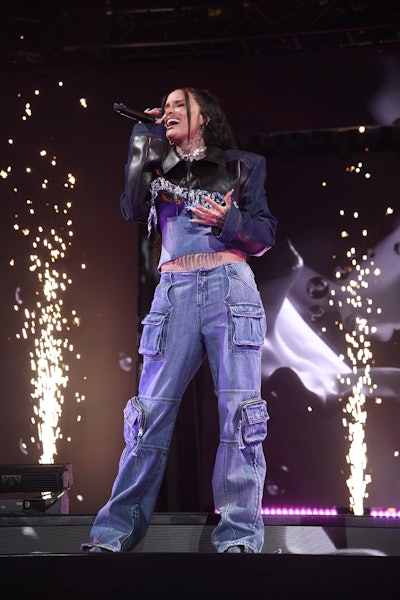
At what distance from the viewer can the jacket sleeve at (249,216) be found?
93.0 inches

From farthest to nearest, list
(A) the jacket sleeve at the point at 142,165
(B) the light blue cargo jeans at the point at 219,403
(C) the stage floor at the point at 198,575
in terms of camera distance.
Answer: (A) the jacket sleeve at the point at 142,165 → (B) the light blue cargo jeans at the point at 219,403 → (C) the stage floor at the point at 198,575

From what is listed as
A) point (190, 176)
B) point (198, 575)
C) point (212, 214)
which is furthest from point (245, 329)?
point (198, 575)

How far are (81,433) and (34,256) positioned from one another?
1.18 m

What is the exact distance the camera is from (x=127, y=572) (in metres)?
1.43

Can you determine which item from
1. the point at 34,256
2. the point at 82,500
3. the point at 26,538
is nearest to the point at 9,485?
the point at 26,538

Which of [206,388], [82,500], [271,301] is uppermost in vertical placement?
[271,301]

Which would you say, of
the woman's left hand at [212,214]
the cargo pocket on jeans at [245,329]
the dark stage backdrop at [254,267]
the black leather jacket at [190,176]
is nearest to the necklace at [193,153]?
the black leather jacket at [190,176]

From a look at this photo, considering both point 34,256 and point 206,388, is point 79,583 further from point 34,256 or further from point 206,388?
point 34,256

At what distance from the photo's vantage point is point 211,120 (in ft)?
8.61

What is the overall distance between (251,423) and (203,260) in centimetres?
54

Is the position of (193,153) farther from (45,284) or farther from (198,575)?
(45,284)

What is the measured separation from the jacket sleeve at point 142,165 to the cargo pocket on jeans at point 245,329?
1.55 feet

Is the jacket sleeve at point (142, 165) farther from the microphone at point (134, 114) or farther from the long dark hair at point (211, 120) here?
the long dark hair at point (211, 120)

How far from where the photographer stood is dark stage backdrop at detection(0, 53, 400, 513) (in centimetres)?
448
